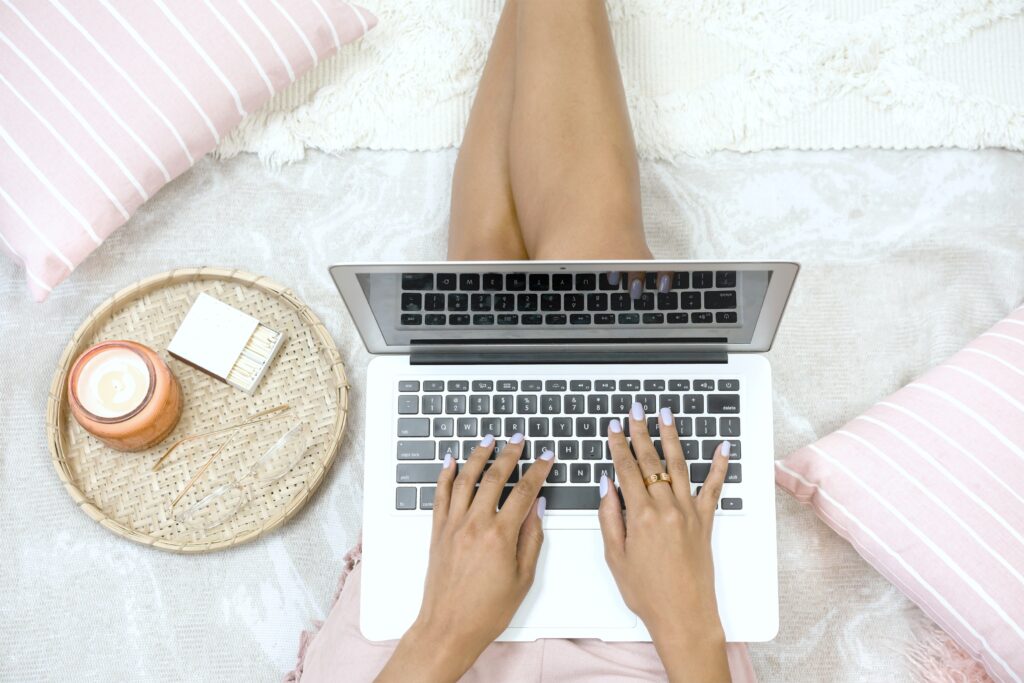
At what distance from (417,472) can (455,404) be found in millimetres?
74

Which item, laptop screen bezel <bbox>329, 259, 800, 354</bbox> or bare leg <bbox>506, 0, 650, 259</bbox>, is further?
bare leg <bbox>506, 0, 650, 259</bbox>

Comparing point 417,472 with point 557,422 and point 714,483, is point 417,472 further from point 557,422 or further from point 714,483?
point 714,483

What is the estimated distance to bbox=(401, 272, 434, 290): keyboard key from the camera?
69 cm

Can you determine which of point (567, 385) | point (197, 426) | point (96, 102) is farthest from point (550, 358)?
point (96, 102)

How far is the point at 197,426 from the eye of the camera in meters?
0.92

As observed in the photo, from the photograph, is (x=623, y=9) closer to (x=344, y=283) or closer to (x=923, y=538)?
(x=344, y=283)

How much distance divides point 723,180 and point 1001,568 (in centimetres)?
53

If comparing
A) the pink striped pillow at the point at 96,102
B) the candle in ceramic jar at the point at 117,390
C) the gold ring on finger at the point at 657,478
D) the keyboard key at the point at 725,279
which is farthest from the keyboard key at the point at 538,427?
the pink striped pillow at the point at 96,102

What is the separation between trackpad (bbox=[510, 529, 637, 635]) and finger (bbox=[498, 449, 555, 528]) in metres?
0.04

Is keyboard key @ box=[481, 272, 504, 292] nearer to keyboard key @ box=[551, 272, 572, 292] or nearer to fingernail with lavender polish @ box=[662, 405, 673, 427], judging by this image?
keyboard key @ box=[551, 272, 572, 292]

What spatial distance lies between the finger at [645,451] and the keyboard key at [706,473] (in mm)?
37

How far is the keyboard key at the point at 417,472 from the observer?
0.78m

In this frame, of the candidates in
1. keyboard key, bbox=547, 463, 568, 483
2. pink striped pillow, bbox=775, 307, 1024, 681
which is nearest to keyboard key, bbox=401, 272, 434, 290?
keyboard key, bbox=547, 463, 568, 483

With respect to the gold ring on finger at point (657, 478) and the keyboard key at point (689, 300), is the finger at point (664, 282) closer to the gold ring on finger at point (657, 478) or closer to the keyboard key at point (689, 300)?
the keyboard key at point (689, 300)
